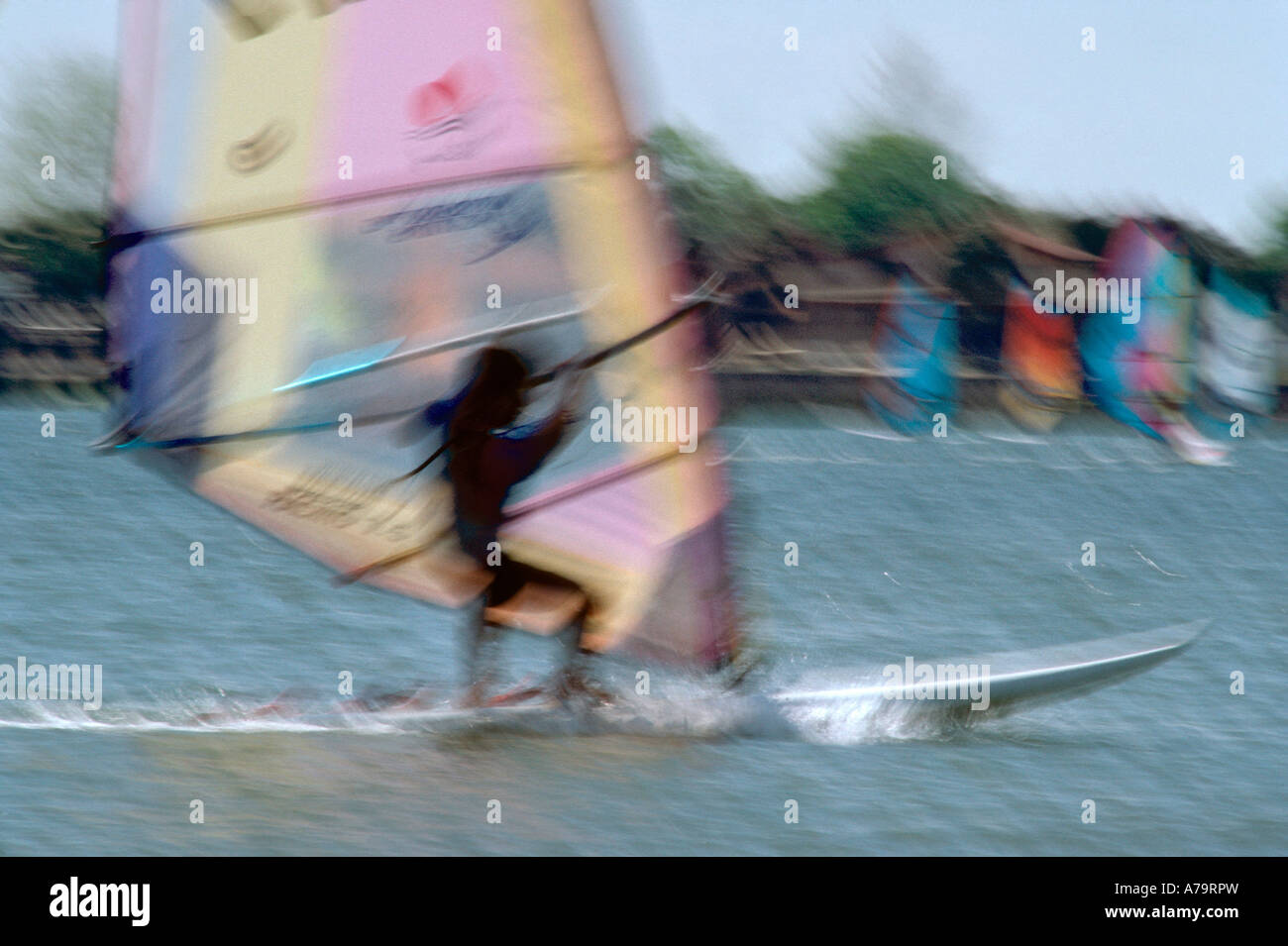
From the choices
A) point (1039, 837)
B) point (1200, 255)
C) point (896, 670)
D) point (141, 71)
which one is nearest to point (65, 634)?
point (141, 71)

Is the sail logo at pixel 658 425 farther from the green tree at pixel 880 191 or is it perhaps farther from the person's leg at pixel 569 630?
the green tree at pixel 880 191

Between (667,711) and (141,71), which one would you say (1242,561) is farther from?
(141,71)

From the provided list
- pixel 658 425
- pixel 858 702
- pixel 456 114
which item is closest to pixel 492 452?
pixel 658 425

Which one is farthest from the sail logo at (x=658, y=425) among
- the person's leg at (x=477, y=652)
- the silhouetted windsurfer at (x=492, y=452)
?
the person's leg at (x=477, y=652)

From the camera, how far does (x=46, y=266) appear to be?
26734 millimetres

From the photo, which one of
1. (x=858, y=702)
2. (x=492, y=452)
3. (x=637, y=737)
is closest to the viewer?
(x=492, y=452)

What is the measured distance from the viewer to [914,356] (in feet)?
105

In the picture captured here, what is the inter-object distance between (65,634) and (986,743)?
603 centimetres

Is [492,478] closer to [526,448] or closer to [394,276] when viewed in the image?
[526,448]

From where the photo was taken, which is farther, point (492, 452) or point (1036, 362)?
point (1036, 362)

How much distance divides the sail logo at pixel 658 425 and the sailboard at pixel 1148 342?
2397 centimetres

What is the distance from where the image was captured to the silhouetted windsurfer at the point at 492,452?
6434mm

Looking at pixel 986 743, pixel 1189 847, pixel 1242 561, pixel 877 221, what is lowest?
pixel 1189 847

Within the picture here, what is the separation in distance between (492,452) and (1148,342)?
24.9 meters
